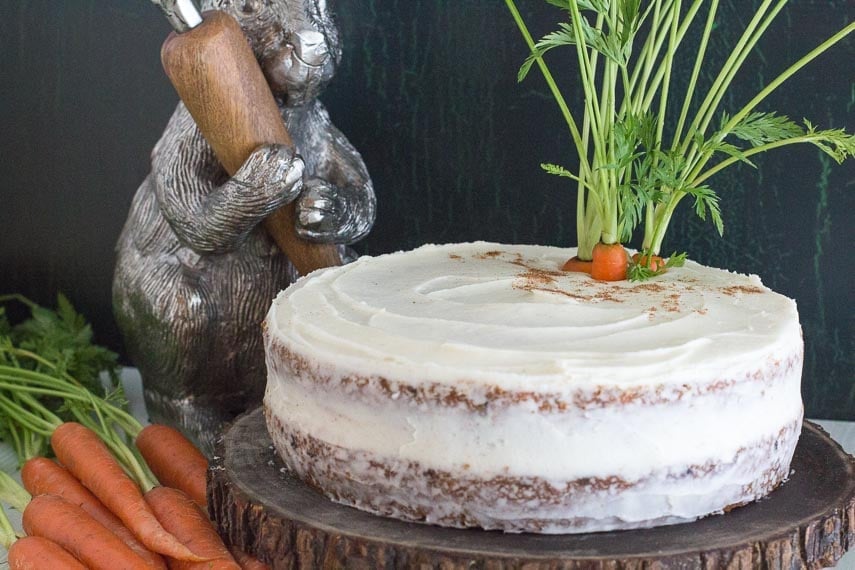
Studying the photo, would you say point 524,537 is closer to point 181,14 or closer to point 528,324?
point 528,324

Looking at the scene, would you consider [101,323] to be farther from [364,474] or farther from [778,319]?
[778,319]

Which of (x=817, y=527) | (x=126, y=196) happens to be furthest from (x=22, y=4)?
(x=817, y=527)

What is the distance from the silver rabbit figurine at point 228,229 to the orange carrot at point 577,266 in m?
0.36

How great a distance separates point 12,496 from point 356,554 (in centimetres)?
77

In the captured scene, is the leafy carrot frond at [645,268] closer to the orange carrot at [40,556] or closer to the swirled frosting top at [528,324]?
the swirled frosting top at [528,324]

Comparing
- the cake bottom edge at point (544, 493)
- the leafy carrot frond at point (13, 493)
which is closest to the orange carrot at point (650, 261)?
the cake bottom edge at point (544, 493)

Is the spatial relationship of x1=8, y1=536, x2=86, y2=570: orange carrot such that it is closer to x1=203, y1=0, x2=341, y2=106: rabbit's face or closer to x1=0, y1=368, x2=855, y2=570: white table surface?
x1=0, y1=368, x2=855, y2=570: white table surface

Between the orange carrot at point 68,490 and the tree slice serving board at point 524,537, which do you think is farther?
the orange carrot at point 68,490

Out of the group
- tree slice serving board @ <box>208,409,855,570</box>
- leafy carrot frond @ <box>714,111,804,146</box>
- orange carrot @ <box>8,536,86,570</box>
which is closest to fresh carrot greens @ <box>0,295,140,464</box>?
orange carrot @ <box>8,536,86,570</box>

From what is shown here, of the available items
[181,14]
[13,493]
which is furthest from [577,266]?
[13,493]

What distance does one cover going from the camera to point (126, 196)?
218 centimetres

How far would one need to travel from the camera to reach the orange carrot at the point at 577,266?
1437mm

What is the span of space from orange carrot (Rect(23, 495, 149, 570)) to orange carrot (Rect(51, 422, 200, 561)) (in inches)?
1.3

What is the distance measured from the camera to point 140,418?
198 centimetres
